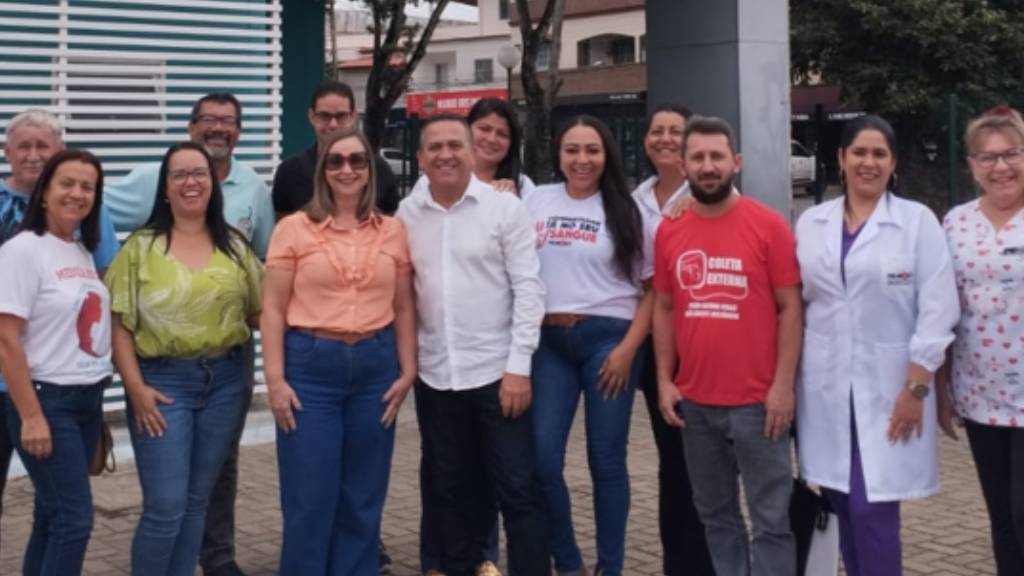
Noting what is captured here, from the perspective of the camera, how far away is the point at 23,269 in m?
4.91

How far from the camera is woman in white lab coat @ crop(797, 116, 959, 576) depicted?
487cm

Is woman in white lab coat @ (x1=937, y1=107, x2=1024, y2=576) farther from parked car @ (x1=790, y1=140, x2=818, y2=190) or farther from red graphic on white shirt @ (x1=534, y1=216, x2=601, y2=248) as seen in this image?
parked car @ (x1=790, y1=140, x2=818, y2=190)

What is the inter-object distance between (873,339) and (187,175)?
2557 mm

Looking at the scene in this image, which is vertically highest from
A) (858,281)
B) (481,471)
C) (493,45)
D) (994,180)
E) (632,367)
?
(493,45)

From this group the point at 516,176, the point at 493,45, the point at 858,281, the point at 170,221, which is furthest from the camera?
the point at 493,45

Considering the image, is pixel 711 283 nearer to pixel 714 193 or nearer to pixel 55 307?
pixel 714 193

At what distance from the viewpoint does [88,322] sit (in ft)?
16.6

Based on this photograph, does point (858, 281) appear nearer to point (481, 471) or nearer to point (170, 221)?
point (481, 471)

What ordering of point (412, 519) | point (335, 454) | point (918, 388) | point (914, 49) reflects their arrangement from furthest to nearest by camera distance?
point (914, 49) → point (412, 519) → point (335, 454) → point (918, 388)

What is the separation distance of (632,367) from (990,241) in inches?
59.4

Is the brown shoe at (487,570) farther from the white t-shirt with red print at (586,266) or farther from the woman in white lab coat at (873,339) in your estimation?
the woman in white lab coat at (873,339)

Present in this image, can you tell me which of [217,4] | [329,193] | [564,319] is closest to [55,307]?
[329,193]

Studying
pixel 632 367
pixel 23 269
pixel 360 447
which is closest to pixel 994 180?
pixel 632 367

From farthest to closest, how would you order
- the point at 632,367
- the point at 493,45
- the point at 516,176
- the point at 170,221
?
the point at 493,45 → the point at 516,176 → the point at 632,367 → the point at 170,221
